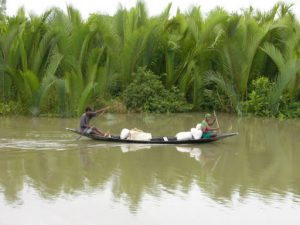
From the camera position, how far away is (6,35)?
48.9 feet

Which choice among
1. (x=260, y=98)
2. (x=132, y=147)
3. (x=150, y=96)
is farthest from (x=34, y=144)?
(x=260, y=98)

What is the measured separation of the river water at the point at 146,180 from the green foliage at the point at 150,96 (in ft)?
12.0

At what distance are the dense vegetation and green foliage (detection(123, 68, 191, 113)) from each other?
1.2 inches

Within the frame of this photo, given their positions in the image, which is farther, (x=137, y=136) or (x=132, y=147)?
A: (x=137, y=136)

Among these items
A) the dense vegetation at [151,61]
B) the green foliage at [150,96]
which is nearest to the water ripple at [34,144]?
the dense vegetation at [151,61]

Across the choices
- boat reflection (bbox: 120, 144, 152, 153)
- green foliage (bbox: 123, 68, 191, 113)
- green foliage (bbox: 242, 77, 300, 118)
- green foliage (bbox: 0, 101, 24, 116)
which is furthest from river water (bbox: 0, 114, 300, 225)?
green foliage (bbox: 123, 68, 191, 113)

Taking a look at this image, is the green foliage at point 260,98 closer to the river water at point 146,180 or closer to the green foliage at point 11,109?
the river water at point 146,180

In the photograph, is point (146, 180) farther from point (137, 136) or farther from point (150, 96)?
point (150, 96)

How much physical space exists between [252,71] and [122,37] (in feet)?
12.6

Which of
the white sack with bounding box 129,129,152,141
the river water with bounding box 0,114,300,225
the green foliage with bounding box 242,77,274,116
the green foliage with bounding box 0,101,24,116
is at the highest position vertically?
the green foliage with bounding box 242,77,274,116

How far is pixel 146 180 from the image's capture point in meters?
7.89

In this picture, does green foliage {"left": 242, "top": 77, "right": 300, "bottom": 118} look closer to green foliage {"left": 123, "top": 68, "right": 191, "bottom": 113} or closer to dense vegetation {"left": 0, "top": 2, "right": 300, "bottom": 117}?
dense vegetation {"left": 0, "top": 2, "right": 300, "bottom": 117}

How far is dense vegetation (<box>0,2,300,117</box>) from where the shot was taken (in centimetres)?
1509

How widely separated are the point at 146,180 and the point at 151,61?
945 centimetres
